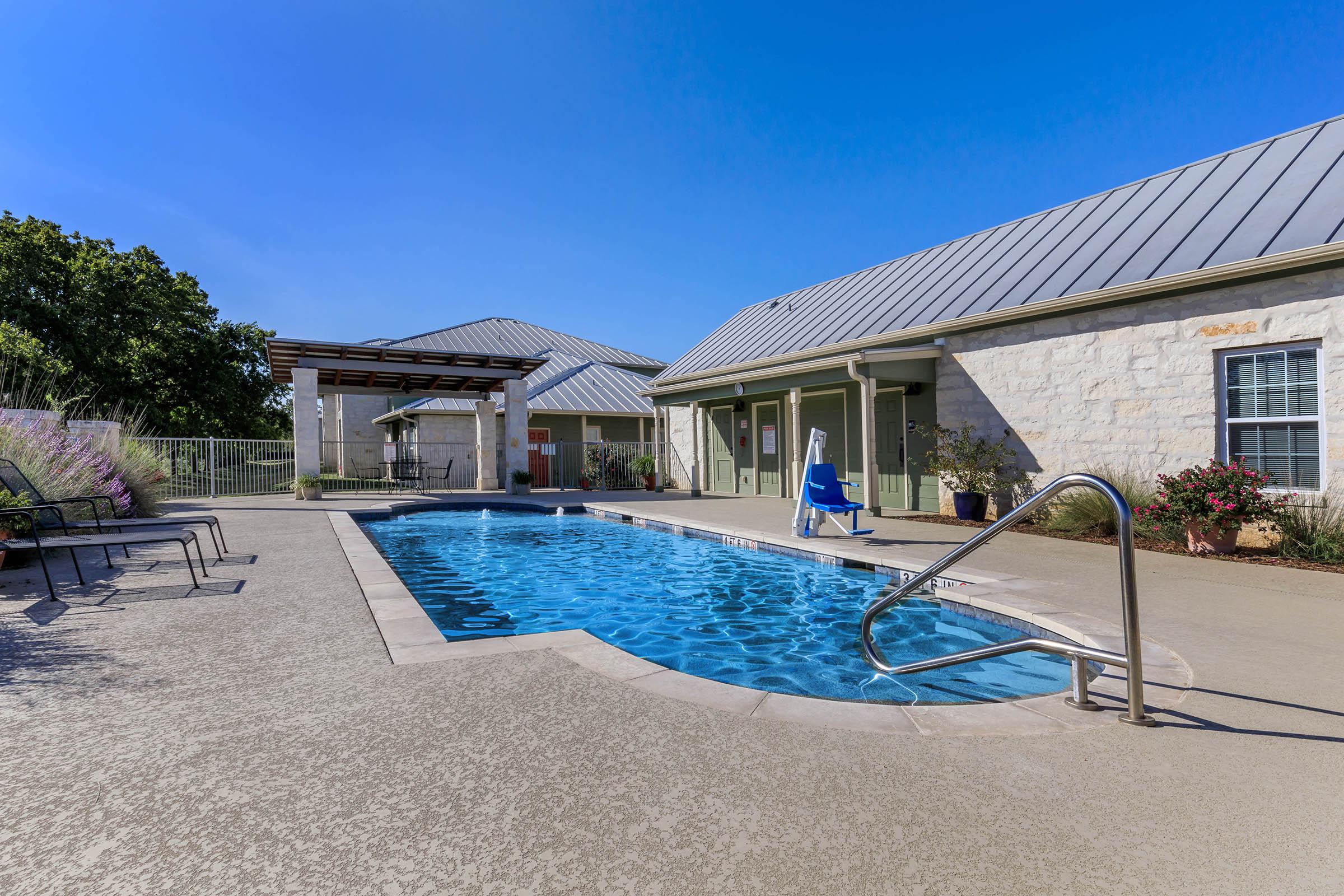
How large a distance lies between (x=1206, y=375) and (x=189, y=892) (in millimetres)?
10082

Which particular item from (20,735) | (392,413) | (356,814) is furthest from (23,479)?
(392,413)

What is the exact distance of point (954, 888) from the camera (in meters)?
1.70

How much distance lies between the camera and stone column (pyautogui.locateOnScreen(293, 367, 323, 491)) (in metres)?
15.8

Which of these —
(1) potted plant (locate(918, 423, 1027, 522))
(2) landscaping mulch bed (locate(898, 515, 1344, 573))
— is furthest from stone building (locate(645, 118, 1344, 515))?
(2) landscaping mulch bed (locate(898, 515, 1344, 573))

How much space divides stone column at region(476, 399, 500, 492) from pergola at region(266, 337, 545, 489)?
2 centimetres

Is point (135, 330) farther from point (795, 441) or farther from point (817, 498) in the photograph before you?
point (817, 498)

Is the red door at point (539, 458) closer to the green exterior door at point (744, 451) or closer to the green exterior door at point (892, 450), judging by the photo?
the green exterior door at point (744, 451)

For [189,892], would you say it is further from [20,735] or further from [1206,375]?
[1206,375]

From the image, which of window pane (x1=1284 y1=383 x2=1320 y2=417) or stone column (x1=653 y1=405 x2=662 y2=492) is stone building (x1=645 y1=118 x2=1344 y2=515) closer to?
window pane (x1=1284 y1=383 x2=1320 y2=417)

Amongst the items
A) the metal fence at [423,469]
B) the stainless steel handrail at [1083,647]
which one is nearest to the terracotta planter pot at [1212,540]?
the stainless steel handrail at [1083,647]

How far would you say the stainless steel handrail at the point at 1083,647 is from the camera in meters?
2.63

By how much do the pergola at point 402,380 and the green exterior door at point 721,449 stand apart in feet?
16.3

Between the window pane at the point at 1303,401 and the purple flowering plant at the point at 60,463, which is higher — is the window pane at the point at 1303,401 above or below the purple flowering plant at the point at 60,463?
above

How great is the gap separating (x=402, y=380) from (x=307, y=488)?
4.66 meters
